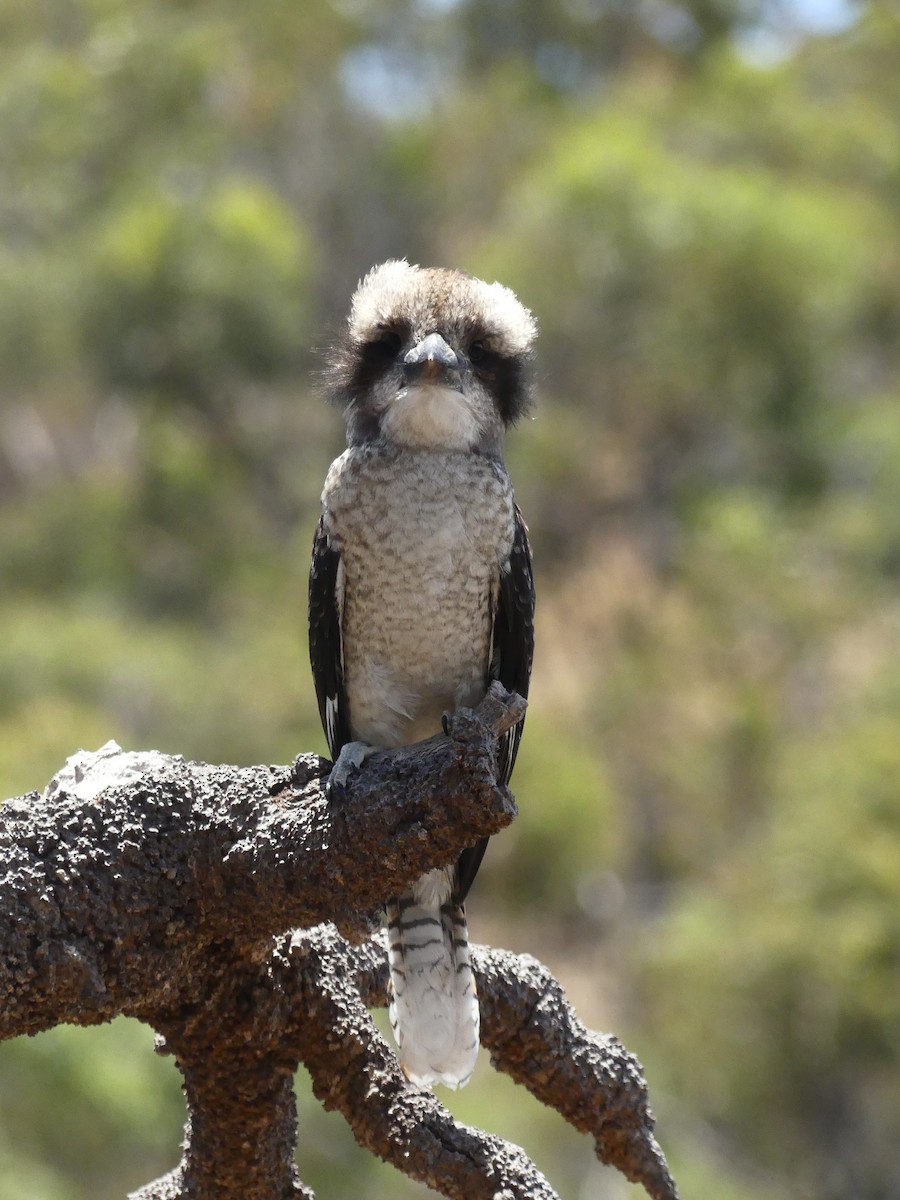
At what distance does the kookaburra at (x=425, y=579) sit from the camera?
281 cm

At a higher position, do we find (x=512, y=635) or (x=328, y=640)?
(x=512, y=635)

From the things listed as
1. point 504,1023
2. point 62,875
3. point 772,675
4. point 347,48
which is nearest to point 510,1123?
point 772,675

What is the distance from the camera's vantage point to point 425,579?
2852 mm

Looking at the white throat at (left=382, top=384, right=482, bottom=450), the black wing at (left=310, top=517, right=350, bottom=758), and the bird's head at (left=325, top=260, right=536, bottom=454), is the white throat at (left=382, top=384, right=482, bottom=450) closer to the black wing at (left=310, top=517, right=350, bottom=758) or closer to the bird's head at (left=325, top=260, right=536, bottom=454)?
the bird's head at (left=325, top=260, right=536, bottom=454)

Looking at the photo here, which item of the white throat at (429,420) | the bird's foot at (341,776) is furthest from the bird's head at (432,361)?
the bird's foot at (341,776)

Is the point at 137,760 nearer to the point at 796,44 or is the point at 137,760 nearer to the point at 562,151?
the point at 562,151

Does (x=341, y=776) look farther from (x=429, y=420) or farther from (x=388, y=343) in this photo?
(x=388, y=343)

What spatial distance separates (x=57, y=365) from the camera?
673 inches

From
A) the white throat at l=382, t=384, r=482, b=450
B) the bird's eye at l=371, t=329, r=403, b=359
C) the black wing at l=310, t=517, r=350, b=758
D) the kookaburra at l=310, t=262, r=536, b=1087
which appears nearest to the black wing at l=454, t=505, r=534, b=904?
the kookaburra at l=310, t=262, r=536, b=1087

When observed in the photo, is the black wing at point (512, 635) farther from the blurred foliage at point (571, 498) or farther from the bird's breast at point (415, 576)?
the blurred foliage at point (571, 498)

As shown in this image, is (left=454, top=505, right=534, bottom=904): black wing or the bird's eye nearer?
(left=454, top=505, right=534, bottom=904): black wing

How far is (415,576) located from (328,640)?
0.27m

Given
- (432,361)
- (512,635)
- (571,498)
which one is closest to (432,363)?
(432,361)

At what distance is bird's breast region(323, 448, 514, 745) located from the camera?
2.86 m
